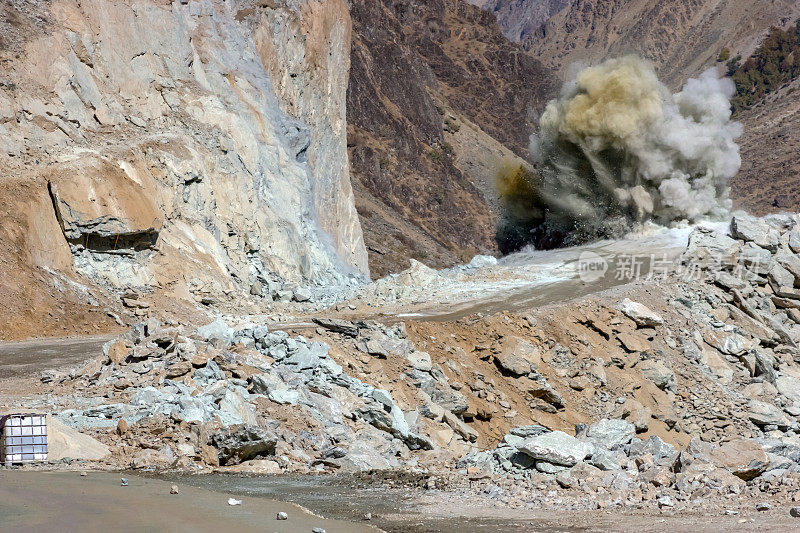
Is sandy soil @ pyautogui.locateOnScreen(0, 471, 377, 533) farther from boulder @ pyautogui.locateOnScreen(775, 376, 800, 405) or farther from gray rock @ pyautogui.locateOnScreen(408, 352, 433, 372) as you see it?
boulder @ pyautogui.locateOnScreen(775, 376, 800, 405)

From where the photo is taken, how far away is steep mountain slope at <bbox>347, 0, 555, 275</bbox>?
72562mm

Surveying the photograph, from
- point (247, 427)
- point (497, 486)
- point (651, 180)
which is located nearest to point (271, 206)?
point (651, 180)

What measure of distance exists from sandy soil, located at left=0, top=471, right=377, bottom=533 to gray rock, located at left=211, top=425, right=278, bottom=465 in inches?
80.1

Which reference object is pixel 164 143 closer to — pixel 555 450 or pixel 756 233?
pixel 756 233

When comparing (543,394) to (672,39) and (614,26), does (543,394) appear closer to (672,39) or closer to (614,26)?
(672,39)

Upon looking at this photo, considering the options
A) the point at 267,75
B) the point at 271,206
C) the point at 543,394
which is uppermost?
the point at 267,75

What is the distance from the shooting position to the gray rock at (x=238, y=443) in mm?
13125

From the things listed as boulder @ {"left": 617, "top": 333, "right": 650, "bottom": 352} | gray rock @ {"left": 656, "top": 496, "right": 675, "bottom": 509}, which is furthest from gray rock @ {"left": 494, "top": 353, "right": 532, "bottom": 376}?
gray rock @ {"left": 656, "top": 496, "right": 675, "bottom": 509}

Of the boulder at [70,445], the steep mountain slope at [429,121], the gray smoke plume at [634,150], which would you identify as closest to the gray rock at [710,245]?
the gray smoke plume at [634,150]

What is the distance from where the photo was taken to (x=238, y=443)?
1311 cm

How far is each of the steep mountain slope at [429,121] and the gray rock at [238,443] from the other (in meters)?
48.0

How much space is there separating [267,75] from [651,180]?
1689cm

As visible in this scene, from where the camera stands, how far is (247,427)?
13.2 metres

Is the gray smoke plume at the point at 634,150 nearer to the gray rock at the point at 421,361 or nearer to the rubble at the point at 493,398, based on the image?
the rubble at the point at 493,398
